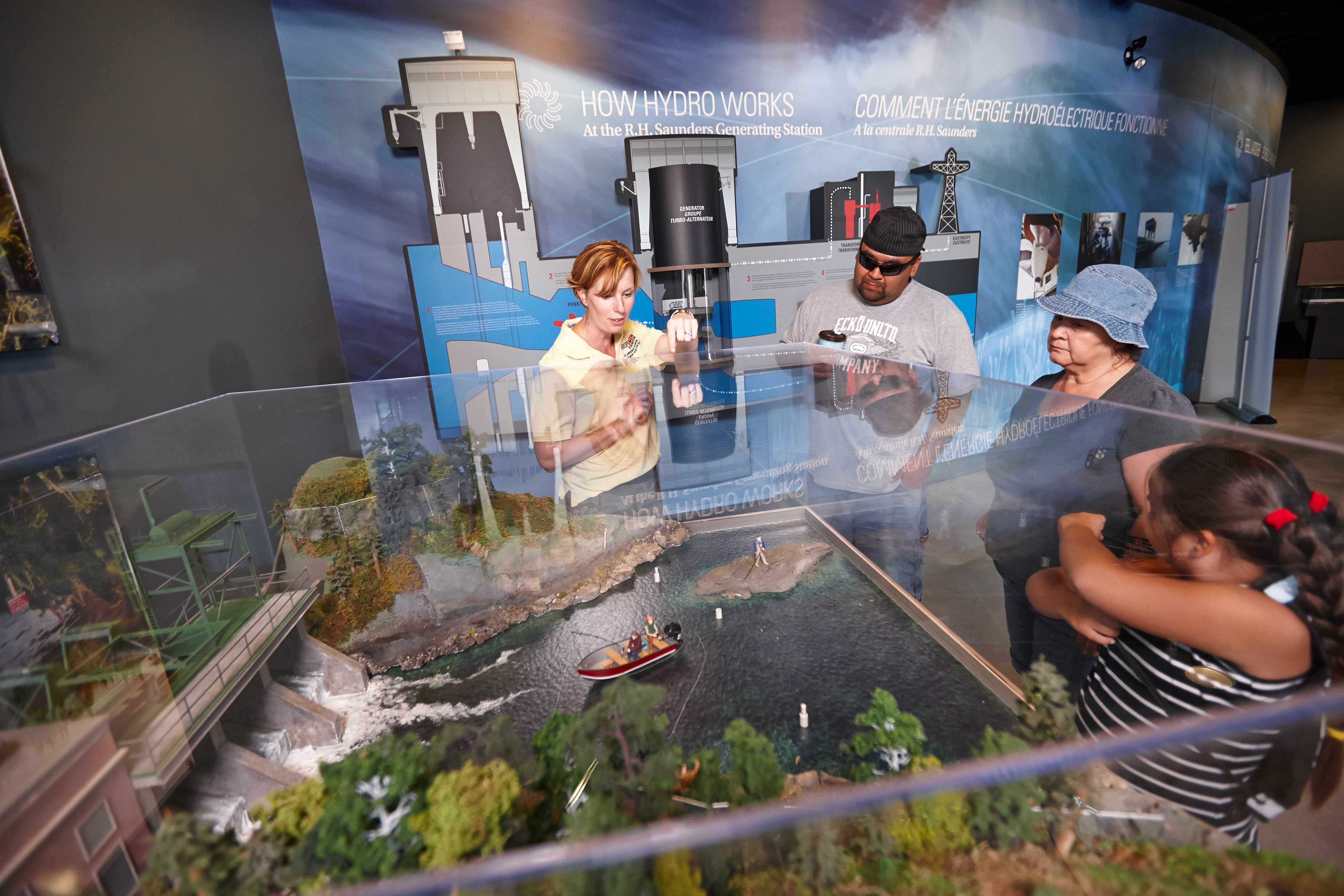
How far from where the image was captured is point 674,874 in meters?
0.39

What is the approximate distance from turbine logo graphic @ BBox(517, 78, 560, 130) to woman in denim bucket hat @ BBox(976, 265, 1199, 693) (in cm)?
337

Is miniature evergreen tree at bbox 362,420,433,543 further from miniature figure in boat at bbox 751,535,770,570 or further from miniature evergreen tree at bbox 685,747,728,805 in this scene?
miniature evergreen tree at bbox 685,747,728,805

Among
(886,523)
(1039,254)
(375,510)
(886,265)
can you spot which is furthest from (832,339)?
(1039,254)

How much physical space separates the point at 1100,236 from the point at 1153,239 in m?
0.78

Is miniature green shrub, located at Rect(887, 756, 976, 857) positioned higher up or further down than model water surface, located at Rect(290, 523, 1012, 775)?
higher up

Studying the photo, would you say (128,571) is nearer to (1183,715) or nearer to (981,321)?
(1183,715)

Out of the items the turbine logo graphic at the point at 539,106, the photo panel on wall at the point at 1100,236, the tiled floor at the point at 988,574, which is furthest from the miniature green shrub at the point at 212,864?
the photo panel on wall at the point at 1100,236

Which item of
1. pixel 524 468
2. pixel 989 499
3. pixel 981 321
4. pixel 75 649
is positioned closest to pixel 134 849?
pixel 75 649

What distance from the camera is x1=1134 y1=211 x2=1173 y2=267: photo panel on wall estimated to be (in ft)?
16.4

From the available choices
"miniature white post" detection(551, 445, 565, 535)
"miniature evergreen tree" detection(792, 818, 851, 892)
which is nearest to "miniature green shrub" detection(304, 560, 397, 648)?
"miniature white post" detection(551, 445, 565, 535)

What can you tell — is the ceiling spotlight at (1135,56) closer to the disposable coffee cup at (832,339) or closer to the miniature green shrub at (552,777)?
the disposable coffee cup at (832,339)

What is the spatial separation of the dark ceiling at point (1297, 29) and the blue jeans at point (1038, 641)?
676 centimetres

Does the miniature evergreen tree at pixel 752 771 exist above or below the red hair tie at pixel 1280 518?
below

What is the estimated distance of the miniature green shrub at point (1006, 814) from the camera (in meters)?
0.41
